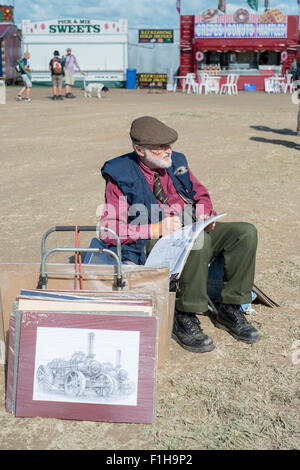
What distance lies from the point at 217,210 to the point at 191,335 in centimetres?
353

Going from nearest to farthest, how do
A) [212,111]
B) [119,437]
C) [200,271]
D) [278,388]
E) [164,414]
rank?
[119,437] < [164,414] < [278,388] < [200,271] < [212,111]

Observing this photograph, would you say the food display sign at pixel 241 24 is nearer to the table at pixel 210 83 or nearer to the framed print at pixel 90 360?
the table at pixel 210 83

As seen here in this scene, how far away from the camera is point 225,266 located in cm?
Answer: 358

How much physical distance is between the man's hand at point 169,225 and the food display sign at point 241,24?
27735 mm

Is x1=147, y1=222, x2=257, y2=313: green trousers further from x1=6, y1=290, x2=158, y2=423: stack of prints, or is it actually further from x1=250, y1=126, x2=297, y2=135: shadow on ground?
x1=250, y1=126, x2=297, y2=135: shadow on ground

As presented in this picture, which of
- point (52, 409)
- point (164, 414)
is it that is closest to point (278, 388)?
point (164, 414)

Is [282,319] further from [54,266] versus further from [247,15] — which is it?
[247,15]

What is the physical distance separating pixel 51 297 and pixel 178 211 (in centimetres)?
124

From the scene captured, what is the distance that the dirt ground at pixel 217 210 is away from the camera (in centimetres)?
266

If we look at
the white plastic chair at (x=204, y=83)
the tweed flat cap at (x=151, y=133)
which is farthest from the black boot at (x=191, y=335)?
the white plastic chair at (x=204, y=83)

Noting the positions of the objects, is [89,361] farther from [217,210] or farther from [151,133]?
[217,210]

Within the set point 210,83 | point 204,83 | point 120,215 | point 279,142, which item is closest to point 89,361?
point 120,215

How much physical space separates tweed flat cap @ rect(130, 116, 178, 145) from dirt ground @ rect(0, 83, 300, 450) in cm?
125

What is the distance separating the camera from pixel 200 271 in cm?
334
